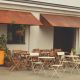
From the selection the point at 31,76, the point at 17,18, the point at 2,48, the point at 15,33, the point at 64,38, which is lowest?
the point at 31,76

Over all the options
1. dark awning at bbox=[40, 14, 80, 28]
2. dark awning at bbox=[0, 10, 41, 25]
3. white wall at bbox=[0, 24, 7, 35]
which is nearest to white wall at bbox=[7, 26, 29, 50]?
white wall at bbox=[0, 24, 7, 35]

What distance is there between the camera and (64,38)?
2614 centimetres

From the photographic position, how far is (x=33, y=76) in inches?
634

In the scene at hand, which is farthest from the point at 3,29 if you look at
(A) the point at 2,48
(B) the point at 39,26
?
(B) the point at 39,26

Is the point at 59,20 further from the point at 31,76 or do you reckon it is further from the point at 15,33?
the point at 31,76

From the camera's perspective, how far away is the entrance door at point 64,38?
25570 millimetres

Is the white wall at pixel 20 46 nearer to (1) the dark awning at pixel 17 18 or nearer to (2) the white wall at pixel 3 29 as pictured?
(2) the white wall at pixel 3 29

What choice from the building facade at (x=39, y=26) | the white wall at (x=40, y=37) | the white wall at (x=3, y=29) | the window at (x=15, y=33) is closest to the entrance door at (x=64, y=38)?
the building facade at (x=39, y=26)

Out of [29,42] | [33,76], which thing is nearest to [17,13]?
[29,42]

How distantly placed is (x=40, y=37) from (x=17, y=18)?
3038mm

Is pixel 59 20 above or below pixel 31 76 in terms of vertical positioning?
above

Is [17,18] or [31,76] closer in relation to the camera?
[31,76]

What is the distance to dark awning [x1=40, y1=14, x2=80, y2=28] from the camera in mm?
21984

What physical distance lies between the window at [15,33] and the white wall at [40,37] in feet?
2.68
